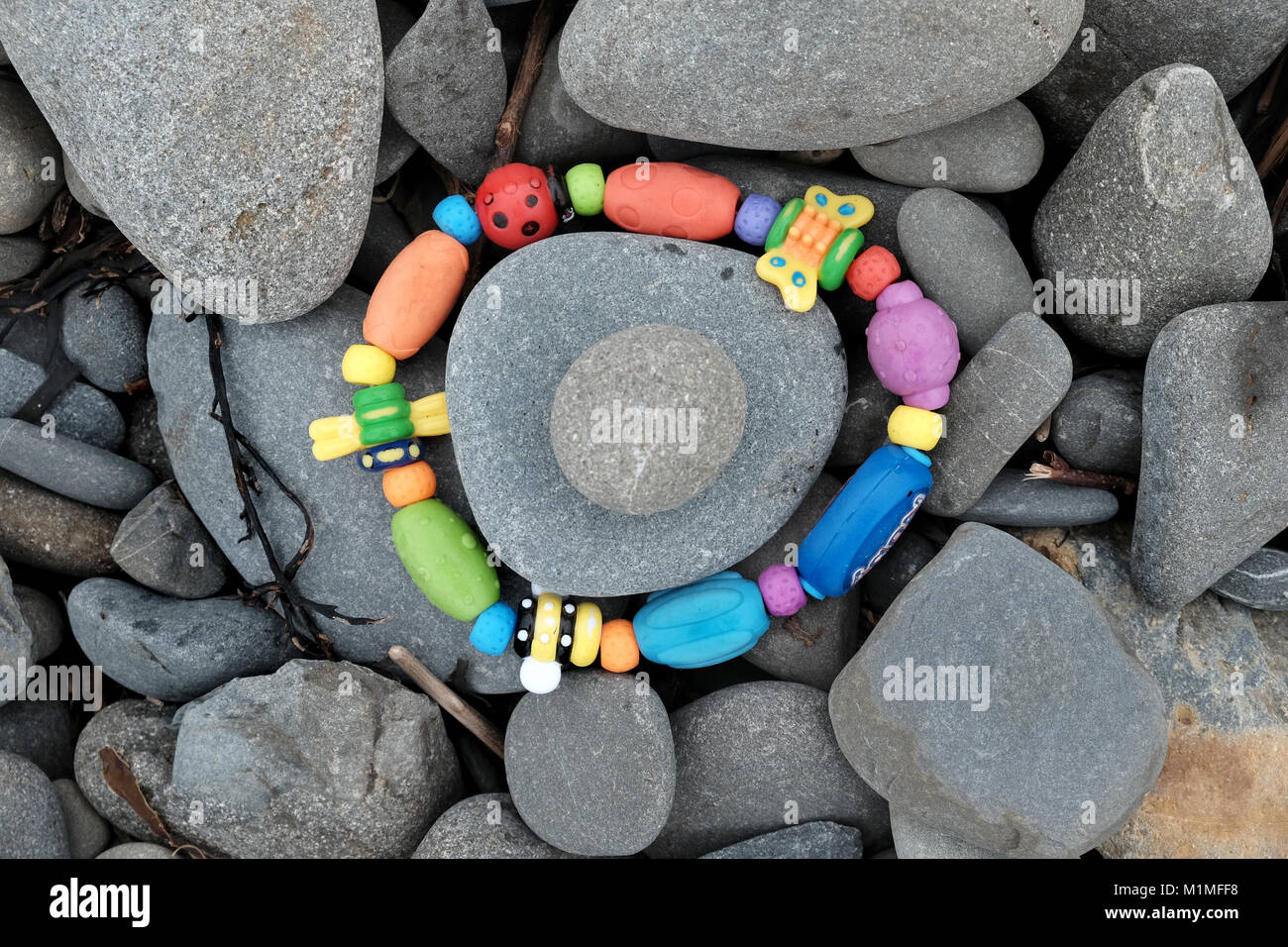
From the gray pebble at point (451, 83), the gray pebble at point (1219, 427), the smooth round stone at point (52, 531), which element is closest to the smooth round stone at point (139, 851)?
the smooth round stone at point (52, 531)

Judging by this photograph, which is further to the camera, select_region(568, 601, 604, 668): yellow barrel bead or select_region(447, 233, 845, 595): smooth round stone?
select_region(568, 601, 604, 668): yellow barrel bead

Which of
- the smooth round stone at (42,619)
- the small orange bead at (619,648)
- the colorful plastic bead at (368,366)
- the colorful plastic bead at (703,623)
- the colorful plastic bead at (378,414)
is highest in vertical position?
the colorful plastic bead at (368,366)

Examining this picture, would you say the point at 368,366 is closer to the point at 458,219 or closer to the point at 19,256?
the point at 458,219

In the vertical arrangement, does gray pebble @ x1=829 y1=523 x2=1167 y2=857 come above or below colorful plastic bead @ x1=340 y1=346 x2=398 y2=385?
below

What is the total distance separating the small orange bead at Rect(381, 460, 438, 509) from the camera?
282 cm

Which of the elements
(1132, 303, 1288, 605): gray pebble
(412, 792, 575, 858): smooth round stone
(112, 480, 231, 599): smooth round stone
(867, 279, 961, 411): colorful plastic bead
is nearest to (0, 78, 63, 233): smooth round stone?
(112, 480, 231, 599): smooth round stone

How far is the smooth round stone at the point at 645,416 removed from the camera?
234 cm

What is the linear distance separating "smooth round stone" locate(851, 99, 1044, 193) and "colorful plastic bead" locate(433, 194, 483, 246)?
120cm

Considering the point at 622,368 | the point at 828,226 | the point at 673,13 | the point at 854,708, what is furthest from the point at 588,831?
the point at 673,13

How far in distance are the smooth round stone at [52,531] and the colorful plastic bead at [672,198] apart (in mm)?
1935

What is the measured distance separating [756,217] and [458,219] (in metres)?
0.89

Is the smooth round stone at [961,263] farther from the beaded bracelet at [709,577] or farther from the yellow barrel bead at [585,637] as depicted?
the yellow barrel bead at [585,637]

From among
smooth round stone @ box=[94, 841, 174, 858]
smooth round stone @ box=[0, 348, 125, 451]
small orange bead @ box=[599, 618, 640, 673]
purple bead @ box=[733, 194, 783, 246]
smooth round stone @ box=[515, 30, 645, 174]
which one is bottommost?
smooth round stone @ box=[94, 841, 174, 858]

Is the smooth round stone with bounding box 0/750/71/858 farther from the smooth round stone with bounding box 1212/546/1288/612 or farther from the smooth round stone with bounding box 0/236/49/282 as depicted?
the smooth round stone with bounding box 1212/546/1288/612
